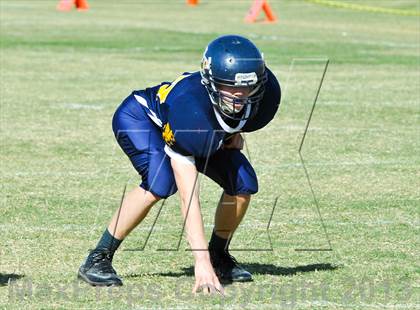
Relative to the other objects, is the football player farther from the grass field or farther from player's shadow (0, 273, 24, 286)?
player's shadow (0, 273, 24, 286)

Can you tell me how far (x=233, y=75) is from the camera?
5562 millimetres

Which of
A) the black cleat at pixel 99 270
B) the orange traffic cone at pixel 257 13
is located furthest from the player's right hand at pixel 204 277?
the orange traffic cone at pixel 257 13

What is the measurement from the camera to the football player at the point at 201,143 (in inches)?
222

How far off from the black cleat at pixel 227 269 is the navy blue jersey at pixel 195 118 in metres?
0.81

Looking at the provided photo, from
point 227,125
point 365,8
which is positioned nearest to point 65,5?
point 365,8

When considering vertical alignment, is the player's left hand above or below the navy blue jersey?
below

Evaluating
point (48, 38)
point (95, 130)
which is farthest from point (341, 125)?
point (48, 38)

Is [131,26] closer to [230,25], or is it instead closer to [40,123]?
[230,25]

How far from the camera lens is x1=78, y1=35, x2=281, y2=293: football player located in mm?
5637

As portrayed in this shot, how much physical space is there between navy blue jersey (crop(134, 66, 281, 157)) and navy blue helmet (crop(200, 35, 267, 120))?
8cm

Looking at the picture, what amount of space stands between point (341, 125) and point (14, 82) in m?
5.28

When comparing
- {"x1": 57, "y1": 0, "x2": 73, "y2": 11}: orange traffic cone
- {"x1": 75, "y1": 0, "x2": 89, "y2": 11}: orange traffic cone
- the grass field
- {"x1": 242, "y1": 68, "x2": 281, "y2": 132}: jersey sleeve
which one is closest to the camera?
{"x1": 242, "y1": 68, "x2": 281, "y2": 132}: jersey sleeve

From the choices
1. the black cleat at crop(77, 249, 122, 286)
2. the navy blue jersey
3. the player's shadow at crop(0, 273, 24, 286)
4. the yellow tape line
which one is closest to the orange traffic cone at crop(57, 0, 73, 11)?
the yellow tape line

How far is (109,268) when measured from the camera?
20.2 ft
